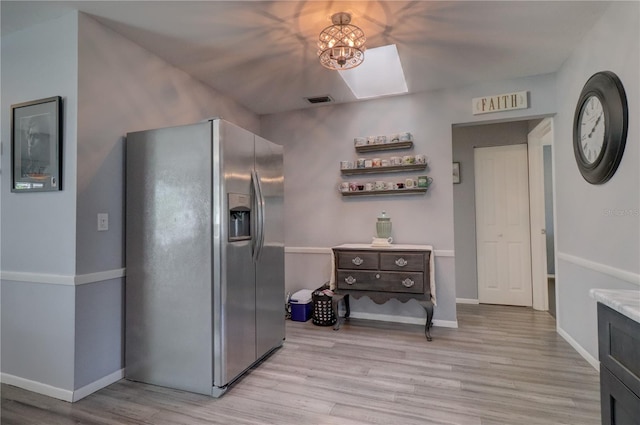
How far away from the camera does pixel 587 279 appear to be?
8.39ft

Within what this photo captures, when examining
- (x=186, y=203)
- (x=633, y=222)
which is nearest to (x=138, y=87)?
(x=186, y=203)

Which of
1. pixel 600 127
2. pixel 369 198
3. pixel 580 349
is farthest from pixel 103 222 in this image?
pixel 580 349

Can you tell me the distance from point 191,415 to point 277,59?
2678mm

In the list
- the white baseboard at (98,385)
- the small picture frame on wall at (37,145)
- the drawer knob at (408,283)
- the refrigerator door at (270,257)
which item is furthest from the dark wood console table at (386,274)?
the small picture frame on wall at (37,145)

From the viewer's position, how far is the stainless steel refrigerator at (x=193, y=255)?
7.04 feet

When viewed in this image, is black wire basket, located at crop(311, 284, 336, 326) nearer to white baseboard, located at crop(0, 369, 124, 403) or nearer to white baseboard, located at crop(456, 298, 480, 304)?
white baseboard, located at crop(0, 369, 124, 403)

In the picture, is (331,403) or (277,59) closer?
(331,403)

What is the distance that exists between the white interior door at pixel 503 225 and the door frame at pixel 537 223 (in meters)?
0.07

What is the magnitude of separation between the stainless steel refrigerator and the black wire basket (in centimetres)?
104

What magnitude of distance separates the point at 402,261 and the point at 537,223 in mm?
2154

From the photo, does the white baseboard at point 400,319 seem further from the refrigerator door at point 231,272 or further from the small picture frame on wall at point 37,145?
the small picture frame on wall at point 37,145

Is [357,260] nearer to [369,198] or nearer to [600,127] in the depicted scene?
[369,198]

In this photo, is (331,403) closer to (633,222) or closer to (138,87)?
(633,222)

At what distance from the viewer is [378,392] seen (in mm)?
2135
